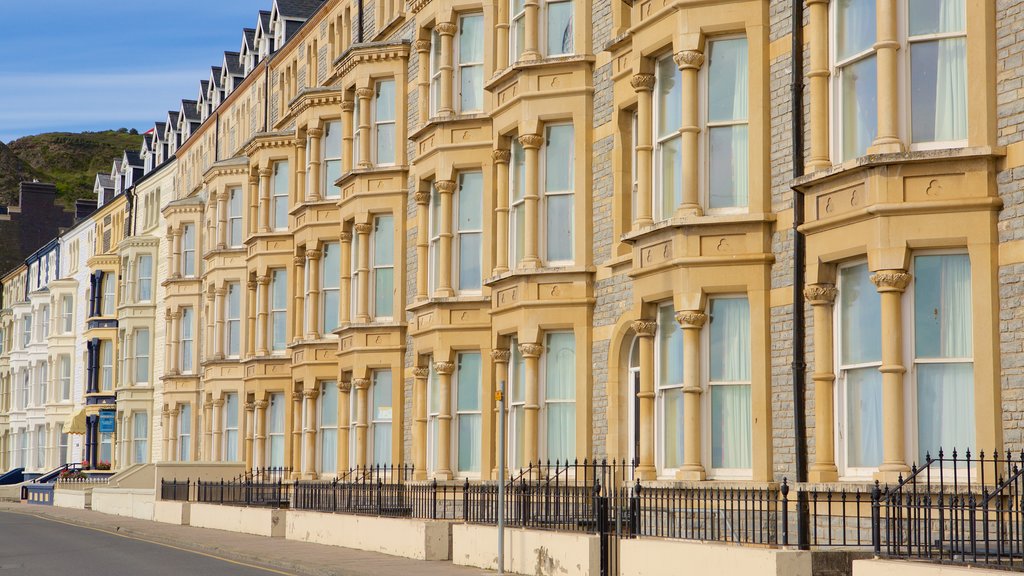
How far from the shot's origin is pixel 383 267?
35.0 meters

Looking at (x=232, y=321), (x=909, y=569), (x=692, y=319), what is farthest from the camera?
(x=232, y=321)

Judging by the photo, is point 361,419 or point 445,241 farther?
point 361,419

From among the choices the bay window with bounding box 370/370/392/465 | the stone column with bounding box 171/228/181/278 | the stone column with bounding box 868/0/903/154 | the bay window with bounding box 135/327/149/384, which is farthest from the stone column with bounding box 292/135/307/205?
the stone column with bounding box 868/0/903/154

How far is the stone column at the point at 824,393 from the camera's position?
720 inches

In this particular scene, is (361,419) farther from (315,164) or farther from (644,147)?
(644,147)

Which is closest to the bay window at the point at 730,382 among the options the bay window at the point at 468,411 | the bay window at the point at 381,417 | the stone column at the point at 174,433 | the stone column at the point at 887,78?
the stone column at the point at 887,78

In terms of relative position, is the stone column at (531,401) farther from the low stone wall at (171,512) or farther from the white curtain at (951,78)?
the low stone wall at (171,512)

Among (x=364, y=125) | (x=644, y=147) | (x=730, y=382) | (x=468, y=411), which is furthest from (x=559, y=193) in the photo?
(x=364, y=125)

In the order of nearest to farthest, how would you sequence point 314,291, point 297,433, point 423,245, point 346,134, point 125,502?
point 423,245
point 346,134
point 314,291
point 297,433
point 125,502

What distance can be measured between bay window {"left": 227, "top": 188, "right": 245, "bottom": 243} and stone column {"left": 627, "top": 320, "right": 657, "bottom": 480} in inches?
1140

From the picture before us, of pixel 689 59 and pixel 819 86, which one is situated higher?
pixel 689 59

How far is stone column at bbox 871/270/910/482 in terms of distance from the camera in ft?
55.3

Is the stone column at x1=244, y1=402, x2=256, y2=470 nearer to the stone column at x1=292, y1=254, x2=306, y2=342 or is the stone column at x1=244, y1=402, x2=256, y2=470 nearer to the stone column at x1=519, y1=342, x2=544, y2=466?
the stone column at x1=292, y1=254, x2=306, y2=342

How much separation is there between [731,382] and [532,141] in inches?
300
